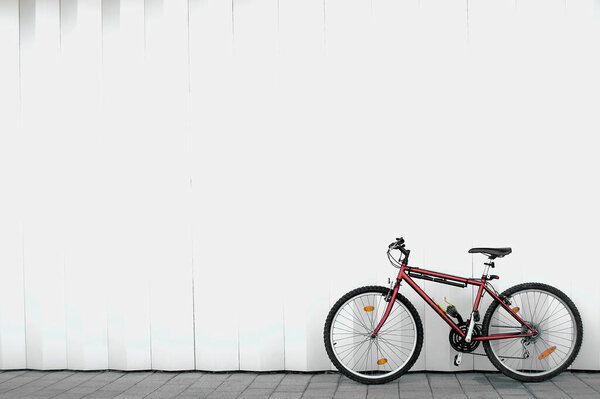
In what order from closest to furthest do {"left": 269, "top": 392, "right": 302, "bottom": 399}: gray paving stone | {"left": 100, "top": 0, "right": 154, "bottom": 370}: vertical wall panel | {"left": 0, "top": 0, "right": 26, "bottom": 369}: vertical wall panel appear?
{"left": 269, "top": 392, "right": 302, "bottom": 399}: gray paving stone, {"left": 100, "top": 0, "right": 154, "bottom": 370}: vertical wall panel, {"left": 0, "top": 0, "right": 26, "bottom": 369}: vertical wall panel

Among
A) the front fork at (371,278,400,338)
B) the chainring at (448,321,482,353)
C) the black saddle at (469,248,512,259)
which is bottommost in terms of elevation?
the chainring at (448,321,482,353)

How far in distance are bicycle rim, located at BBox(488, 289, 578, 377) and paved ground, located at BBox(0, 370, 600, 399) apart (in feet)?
0.50

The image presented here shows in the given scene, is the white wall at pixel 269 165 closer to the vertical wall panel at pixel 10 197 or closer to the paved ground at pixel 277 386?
the vertical wall panel at pixel 10 197

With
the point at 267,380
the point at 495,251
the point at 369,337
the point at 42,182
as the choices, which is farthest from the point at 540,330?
the point at 42,182

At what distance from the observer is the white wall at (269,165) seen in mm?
4727

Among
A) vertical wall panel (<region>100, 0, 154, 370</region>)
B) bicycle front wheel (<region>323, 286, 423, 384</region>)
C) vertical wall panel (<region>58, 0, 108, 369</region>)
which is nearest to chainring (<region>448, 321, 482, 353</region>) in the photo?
bicycle front wheel (<region>323, 286, 423, 384</region>)

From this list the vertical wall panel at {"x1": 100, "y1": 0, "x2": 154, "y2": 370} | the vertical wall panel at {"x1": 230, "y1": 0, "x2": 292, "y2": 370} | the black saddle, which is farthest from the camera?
the vertical wall panel at {"x1": 100, "y1": 0, "x2": 154, "y2": 370}

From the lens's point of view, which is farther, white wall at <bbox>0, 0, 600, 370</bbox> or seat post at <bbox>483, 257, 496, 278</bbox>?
Result: white wall at <bbox>0, 0, 600, 370</bbox>

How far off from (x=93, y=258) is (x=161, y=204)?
686 mm

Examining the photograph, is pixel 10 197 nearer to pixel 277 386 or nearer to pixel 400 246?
pixel 277 386

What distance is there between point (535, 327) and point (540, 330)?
4.2 inches

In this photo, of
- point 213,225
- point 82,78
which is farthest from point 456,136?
point 82,78

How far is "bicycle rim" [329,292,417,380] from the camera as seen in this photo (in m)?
4.71

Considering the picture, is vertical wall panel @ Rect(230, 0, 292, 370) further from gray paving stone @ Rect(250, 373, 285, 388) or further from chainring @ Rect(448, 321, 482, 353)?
chainring @ Rect(448, 321, 482, 353)
